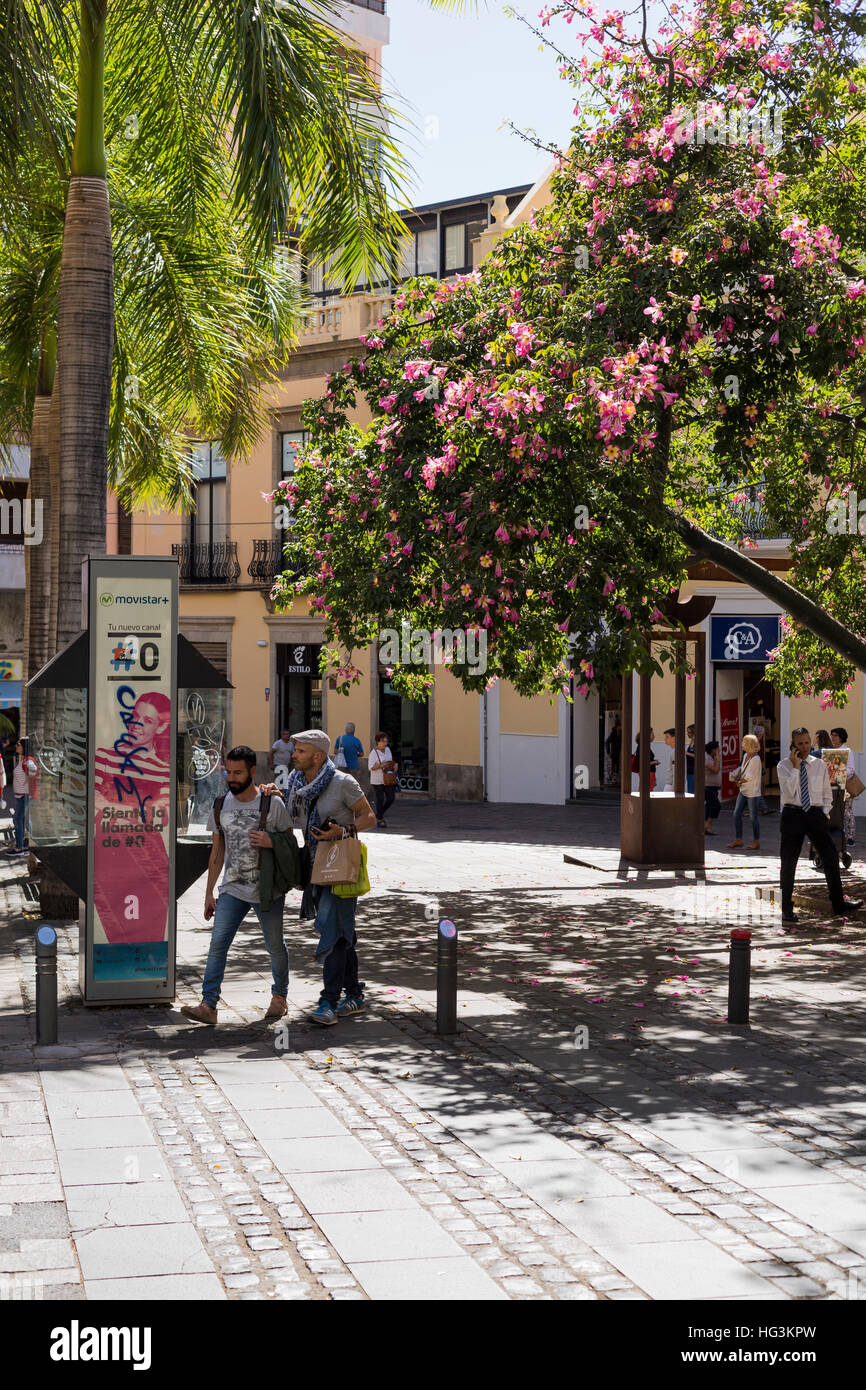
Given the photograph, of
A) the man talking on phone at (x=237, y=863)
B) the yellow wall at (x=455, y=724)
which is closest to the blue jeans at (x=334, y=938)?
the man talking on phone at (x=237, y=863)

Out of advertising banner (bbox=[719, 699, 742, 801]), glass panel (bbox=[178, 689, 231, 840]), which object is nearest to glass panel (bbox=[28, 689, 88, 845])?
glass panel (bbox=[178, 689, 231, 840])

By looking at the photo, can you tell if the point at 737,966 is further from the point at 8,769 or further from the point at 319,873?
the point at 8,769

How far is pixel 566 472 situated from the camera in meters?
11.1

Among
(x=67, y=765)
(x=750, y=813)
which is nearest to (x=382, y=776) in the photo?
(x=750, y=813)

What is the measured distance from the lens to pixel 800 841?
45.4 ft

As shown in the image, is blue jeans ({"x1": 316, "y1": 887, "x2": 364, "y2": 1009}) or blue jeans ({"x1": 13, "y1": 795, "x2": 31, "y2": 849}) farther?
blue jeans ({"x1": 13, "y1": 795, "x2": 31, "y2": 849})

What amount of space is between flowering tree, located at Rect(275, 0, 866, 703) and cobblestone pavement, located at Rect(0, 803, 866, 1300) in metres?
2.86

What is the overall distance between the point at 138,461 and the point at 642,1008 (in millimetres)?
12339

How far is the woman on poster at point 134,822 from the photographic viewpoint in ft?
32.3

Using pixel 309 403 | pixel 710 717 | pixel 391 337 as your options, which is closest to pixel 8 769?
pixel 710 717

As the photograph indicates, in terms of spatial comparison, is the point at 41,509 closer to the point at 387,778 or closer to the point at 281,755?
the point at 281,755

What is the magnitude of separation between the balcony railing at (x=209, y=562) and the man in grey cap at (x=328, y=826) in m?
26.7

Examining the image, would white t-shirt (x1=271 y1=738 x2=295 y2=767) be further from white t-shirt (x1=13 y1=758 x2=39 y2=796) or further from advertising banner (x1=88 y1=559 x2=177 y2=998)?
advertising banner (x1=88 y1=559 x2=177 y2=998)

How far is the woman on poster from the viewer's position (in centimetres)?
984
